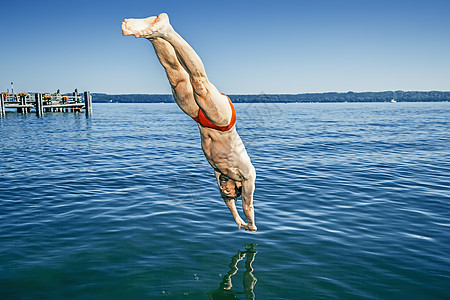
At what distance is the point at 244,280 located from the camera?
28.6 feet

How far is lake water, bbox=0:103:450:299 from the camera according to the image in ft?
27.1

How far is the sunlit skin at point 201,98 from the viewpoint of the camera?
3.27 m

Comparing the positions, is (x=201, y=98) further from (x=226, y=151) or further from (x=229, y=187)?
(x=229, y=187)

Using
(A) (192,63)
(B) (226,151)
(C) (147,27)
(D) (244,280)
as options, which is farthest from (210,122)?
(D) (244,280)

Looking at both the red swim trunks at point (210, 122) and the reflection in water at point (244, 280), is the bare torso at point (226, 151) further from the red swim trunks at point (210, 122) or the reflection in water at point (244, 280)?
the reflection in water at point (244, 280)

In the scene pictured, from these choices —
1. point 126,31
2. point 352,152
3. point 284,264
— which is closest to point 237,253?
point 284,264

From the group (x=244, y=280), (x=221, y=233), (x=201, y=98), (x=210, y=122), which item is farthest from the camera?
(x=221, y=233)

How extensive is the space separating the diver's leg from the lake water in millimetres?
1329

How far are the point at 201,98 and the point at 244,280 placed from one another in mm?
6288

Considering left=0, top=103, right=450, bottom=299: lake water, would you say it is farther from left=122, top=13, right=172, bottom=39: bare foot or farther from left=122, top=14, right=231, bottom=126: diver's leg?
left=122, top=13, right=172, bottom=39: bare foot

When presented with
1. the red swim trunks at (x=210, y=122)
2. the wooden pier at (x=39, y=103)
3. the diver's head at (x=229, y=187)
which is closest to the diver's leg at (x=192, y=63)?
the red swim trunks at (x=210, y=122)

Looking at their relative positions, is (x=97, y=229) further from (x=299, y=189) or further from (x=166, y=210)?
(x=299, y=189)

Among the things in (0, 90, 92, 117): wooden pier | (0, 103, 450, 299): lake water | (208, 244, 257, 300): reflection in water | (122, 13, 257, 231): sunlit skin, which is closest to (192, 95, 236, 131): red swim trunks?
(122, 13, 257, 231): sunlit skin

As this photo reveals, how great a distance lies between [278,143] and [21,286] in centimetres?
2722
